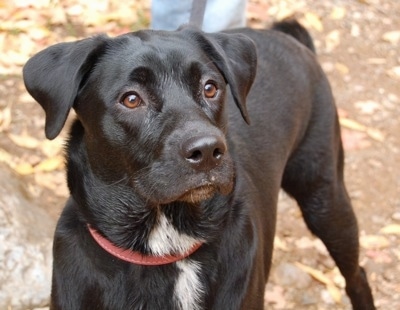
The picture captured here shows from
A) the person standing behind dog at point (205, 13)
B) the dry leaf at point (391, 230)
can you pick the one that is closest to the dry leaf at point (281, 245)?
the dry leaf at point (391, 230)

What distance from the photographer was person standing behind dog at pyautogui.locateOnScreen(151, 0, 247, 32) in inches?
185

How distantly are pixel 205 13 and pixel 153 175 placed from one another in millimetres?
2274

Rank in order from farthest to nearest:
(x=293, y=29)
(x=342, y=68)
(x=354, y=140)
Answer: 1. (x=342, y=68)
2. (x=354, y=140)
3. (x=293, y=29)

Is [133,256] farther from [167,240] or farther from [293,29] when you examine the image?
[293,29]

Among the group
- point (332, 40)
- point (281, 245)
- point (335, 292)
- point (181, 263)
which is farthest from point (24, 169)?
point (332, 40)

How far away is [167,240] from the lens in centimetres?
288

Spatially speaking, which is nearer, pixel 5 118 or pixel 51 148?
Result: pixel 51 148

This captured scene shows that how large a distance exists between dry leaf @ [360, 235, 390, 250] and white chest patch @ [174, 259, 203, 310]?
7.38 ft

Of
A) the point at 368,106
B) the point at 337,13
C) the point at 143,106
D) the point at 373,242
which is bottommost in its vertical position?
the point at 373,242

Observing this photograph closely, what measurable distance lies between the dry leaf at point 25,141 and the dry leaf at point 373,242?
224 cm

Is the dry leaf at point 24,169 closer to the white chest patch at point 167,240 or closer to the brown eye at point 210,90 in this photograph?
the white chest patch at point 167,240

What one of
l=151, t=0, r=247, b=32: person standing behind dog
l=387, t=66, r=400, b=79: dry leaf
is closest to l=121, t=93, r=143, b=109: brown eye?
l=151, t=0, r=247, b=32: person standing behind dog

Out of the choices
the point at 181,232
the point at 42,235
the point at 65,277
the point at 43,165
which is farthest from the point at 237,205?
the point at 43,165

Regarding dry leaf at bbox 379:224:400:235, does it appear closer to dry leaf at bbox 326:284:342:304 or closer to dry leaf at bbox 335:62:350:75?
dry leaf at bbox 326:284:342:304
